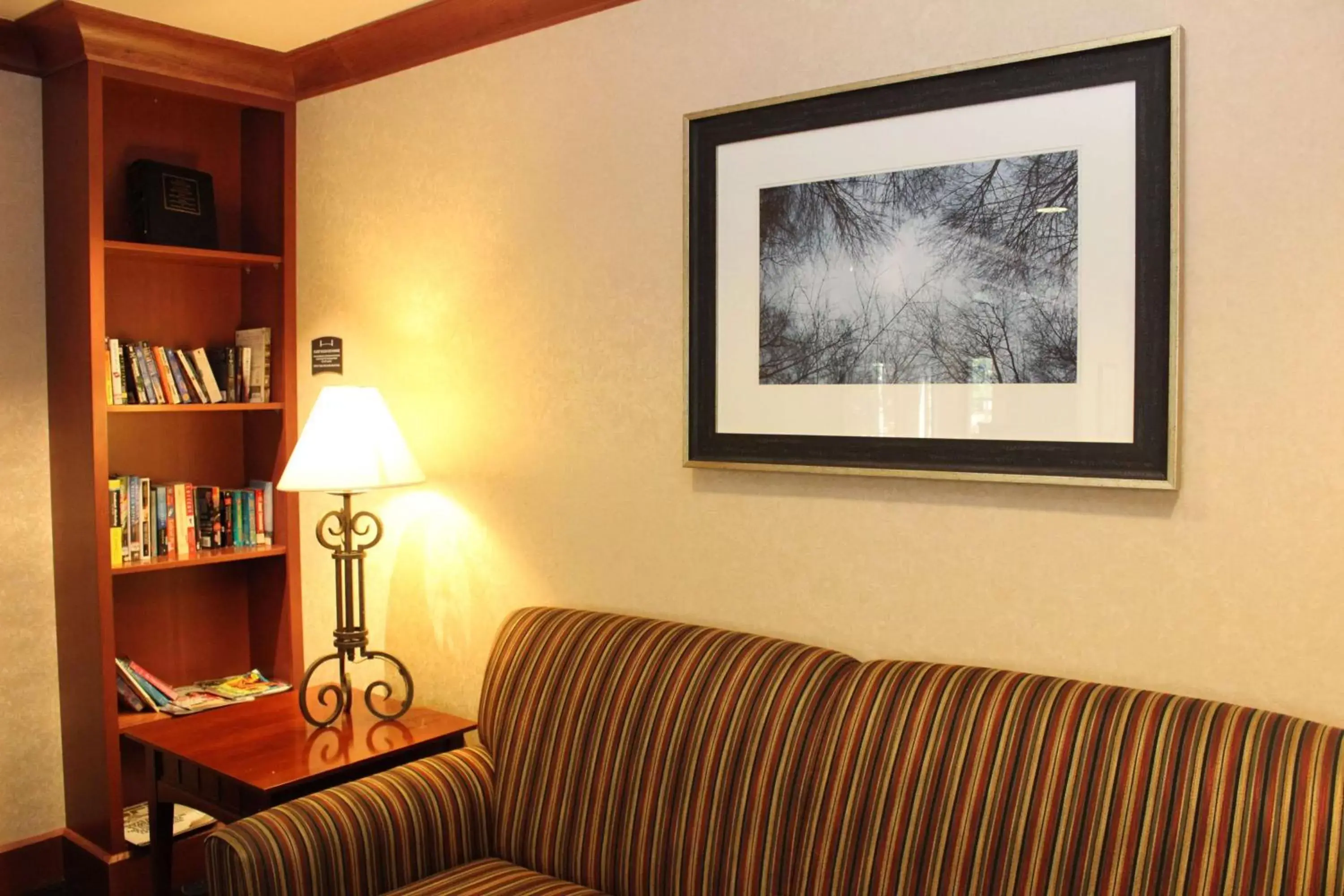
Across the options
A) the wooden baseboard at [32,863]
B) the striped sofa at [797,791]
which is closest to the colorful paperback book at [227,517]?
the wooden baseboard at [32,863]

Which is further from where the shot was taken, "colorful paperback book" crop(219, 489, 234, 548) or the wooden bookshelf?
"colorful paperback book" crop(219, 489, 234, 548)

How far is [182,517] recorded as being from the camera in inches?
133

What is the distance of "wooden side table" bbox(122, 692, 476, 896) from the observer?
2537 mm

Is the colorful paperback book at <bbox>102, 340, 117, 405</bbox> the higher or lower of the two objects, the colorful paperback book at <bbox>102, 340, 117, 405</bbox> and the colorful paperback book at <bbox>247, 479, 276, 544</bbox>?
the higher

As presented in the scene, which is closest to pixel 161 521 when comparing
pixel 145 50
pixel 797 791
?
pixel 145 50

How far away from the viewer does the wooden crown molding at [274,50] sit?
2.88 metres

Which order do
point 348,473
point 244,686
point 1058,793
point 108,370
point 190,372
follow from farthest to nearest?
point 244,686, point 190,372, point 108,370, point 348,473, point 1058,793

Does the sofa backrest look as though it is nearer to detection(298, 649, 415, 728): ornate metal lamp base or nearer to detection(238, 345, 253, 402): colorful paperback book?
detection(298, 649, 415, 728): ornate metal lamp base

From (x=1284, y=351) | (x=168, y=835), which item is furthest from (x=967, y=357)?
A: (x=168, y=835)

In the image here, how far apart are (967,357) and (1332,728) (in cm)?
86

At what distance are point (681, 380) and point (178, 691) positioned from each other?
196 centimetres

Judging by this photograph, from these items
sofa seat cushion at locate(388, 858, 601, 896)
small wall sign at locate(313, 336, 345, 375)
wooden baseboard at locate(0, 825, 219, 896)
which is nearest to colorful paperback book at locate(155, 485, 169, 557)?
small wall sign at locate(313, 336, 345, 375)

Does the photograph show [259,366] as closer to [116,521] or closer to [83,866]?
[116,521]

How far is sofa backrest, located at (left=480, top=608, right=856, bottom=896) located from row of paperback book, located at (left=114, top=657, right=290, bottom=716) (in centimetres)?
113
